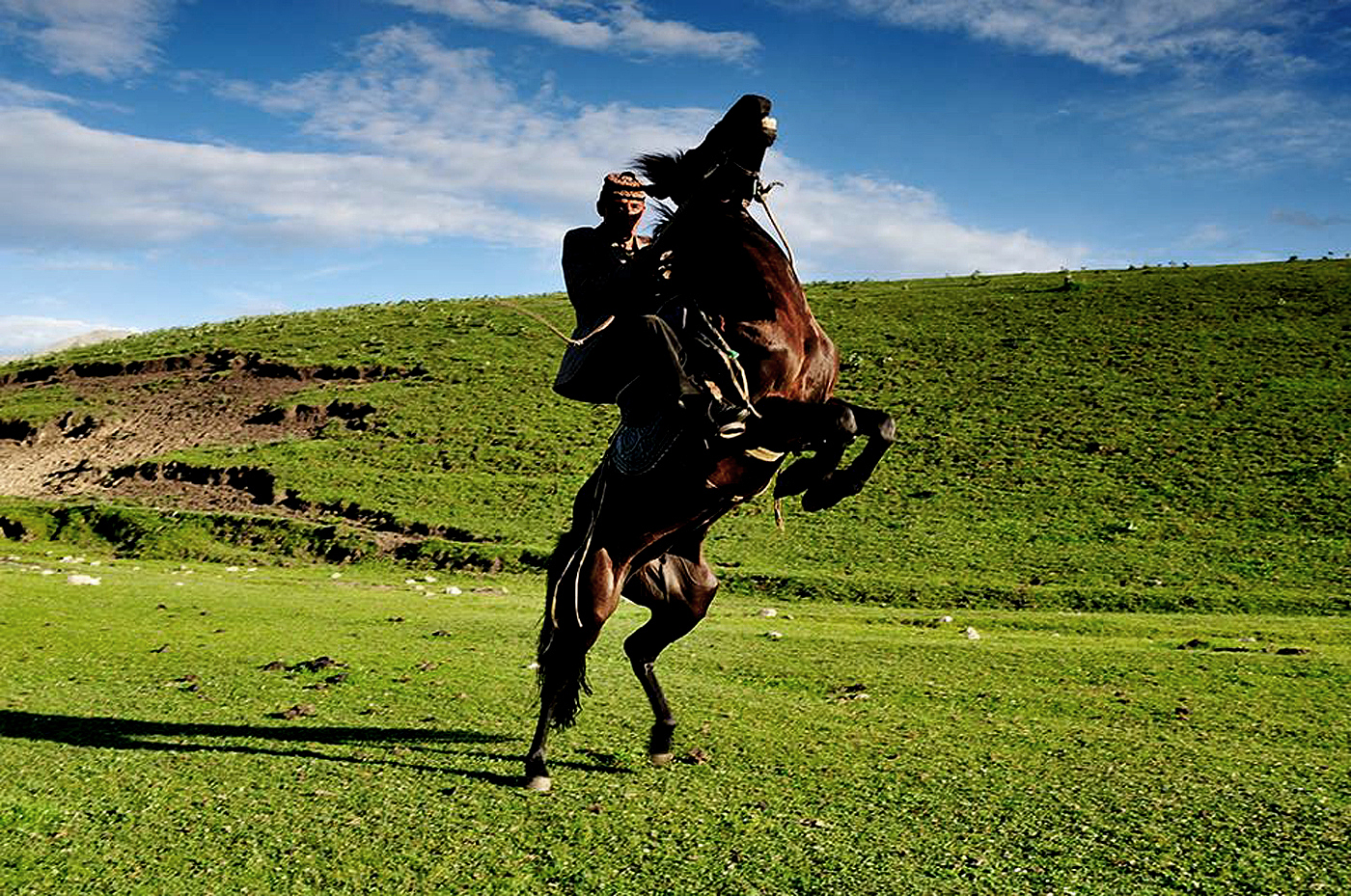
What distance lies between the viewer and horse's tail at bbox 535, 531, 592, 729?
6934 mm

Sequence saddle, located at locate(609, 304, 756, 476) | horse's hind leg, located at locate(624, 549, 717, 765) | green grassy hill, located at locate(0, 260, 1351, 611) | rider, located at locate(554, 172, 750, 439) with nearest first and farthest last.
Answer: saddle, located at locate(609, 304, 756, 476) < rider, located at locate(554, 172, 750, 439) < horse's hind leg, located at locate(624, 549, 717, 765) < green grassy hill, located at locate(0, 260, 1351, 611)

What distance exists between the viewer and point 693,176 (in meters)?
6.66

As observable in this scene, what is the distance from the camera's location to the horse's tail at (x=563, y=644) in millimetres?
6934

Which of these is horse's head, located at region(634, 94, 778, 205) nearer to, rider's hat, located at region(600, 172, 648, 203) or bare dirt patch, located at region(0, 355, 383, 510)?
rider's hat, located at region(600, 172, 648, 203)

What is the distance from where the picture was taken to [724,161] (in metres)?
6.51

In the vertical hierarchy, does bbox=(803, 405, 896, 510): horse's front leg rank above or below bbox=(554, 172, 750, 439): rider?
below

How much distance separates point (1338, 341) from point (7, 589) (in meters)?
37.9

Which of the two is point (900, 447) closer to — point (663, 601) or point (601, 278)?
point (663, 601)

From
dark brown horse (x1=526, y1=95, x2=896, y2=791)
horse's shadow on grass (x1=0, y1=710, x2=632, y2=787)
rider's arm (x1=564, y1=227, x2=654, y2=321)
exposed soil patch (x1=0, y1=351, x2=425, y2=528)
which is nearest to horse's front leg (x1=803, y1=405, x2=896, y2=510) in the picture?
dark brown horse (x1=526, y1=95, x2=896, y2=791)

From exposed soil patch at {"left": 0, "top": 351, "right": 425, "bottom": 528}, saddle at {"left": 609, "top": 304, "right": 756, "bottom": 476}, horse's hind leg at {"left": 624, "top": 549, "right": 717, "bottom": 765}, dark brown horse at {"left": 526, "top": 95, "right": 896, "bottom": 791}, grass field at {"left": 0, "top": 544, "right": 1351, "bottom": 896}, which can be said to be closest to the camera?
grass field at {"left": 0, "top": 544, "right": 1351, "bottom": 896}

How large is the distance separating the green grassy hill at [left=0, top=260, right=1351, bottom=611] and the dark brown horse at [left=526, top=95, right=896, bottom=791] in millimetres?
12689

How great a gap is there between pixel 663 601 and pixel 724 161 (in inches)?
127

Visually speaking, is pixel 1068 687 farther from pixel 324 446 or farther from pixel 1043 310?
pixel 1043 310

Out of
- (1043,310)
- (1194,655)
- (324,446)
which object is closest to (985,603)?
(1194,655)
